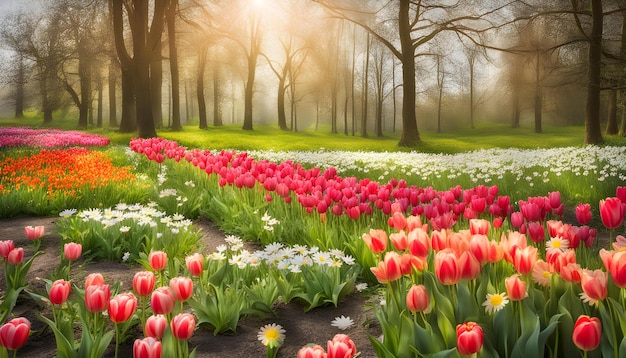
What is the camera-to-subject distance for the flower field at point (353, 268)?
2.11 meters

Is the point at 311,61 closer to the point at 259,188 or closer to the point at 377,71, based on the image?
the point at 377,71

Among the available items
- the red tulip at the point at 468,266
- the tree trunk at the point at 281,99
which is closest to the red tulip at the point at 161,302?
the red tulip at the point at 468,266

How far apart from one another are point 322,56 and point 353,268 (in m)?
39.9

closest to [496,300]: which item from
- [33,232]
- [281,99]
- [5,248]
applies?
[5,248]

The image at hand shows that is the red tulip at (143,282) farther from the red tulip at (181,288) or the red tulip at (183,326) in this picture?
the red tulip at (183,326)

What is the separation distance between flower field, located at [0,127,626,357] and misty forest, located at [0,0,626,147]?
14146 millimetres

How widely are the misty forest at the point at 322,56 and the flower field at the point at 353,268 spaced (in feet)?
46.4

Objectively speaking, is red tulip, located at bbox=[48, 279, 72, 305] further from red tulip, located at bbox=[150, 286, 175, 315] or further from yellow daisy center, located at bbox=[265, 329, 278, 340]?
yellow daisy center, located at bbox=[265, 329, 278, 340]

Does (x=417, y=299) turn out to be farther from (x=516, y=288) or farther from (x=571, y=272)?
(x=571, y=272)

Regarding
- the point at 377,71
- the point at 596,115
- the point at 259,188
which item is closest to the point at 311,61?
the point at 377,71

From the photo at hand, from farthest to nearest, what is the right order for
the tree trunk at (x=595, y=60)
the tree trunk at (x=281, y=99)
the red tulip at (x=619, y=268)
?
the tree trunk at (x=281, y=99) → the tree trunk at (x=595, y=60) → the red tulip at (x=619, y=268)

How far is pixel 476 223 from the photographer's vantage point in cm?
280

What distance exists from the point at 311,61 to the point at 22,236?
136ft

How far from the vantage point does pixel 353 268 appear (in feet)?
14.1
